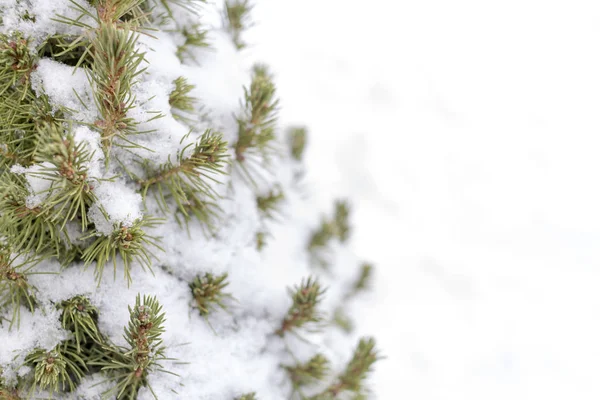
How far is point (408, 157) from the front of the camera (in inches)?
139

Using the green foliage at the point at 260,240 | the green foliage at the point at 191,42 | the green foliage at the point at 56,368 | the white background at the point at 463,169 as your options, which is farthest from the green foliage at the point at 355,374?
the green foliage at the point at 191,42

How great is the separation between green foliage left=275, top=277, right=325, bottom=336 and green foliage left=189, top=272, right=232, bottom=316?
0.69 feet

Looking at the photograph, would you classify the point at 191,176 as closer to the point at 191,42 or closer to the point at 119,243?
the point at 119,243

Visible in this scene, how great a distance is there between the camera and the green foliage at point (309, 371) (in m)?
1.28

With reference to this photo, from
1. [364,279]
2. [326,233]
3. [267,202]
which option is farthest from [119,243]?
[364,279]

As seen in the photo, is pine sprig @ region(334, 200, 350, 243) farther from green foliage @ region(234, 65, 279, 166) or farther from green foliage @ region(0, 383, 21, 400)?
green foliage @ region(0, 383, 21, 400)

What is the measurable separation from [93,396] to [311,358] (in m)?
0.61

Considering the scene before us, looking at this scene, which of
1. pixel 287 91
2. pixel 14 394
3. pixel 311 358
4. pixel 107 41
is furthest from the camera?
pixel 287 91

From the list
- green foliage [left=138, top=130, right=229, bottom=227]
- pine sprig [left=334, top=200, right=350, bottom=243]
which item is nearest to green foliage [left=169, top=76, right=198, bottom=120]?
green foliage [left=138, top=130, right=229, bottom=227]

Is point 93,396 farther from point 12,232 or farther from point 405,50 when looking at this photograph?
point 405,50

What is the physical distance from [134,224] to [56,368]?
35 cm

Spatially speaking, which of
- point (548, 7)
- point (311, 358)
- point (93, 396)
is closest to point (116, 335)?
point (93, 396)

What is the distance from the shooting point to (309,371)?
1298 mm

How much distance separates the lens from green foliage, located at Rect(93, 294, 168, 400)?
88cm
